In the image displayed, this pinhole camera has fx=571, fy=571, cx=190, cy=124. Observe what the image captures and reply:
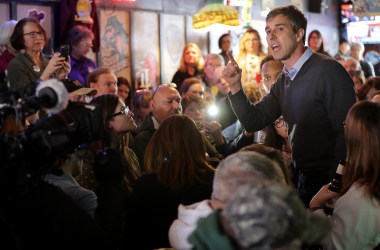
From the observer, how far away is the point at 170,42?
8.66 meters

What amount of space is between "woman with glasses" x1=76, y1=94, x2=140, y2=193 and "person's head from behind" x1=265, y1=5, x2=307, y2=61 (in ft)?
3.48

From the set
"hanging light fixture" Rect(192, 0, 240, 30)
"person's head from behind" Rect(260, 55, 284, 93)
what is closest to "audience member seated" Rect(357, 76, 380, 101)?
"person's head from behind" Rect(260, 55, 284, 93)

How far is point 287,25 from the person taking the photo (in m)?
3.54

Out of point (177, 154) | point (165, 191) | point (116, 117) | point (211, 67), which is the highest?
point (211, 67)

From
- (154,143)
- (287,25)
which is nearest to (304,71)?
(287,25)

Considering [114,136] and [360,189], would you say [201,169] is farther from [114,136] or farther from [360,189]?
[360,189]

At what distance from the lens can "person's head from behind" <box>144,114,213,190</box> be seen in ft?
9.73

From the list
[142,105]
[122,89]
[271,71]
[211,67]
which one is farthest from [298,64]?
[211,67]

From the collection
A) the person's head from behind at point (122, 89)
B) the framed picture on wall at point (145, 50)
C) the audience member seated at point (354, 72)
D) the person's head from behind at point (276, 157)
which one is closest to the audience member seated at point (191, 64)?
the framed picture on wall at point (145, 50)

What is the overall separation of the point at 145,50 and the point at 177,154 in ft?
17.8

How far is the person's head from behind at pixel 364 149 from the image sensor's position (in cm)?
264

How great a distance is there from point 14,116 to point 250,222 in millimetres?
1067

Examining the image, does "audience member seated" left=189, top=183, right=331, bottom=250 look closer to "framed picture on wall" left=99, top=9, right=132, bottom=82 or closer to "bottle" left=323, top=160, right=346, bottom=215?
"bottle" left=323, top=160, right=346, bottom=215

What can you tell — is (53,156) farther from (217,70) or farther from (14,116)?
(217,70)
